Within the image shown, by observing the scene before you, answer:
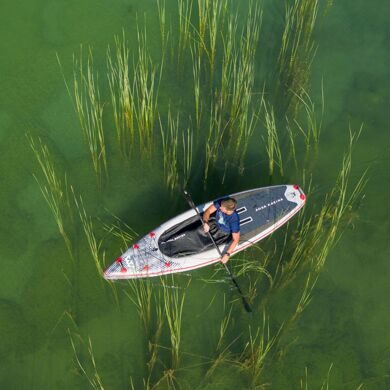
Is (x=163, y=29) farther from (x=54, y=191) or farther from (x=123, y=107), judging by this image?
(x=54, y=191)

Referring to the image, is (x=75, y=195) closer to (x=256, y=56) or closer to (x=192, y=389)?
(x=192, y=389)

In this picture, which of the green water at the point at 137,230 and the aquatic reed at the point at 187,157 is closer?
the green water at the point at 137,230

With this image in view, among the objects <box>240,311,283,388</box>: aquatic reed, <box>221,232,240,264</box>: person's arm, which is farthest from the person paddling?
<box>240,311,283,388</box>: aquatic reed

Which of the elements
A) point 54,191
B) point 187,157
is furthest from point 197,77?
point 54,191

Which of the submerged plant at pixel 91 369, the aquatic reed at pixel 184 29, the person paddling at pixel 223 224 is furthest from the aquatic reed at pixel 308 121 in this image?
the submerged plant at pixel 91 369

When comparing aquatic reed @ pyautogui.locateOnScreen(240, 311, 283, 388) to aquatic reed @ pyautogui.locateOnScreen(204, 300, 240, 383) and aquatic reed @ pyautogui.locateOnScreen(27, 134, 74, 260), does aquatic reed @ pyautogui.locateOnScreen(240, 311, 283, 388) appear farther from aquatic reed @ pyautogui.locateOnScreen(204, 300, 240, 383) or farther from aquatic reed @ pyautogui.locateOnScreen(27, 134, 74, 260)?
aquatic reed @ pyautogui.locateOnScreen(27, 134, 74, 260)

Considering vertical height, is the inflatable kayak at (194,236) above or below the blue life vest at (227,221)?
below

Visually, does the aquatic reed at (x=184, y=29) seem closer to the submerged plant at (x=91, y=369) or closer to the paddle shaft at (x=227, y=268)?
the paddle shaft at (x=227, y=268)

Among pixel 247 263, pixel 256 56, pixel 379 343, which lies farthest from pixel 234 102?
pixel 379 343
